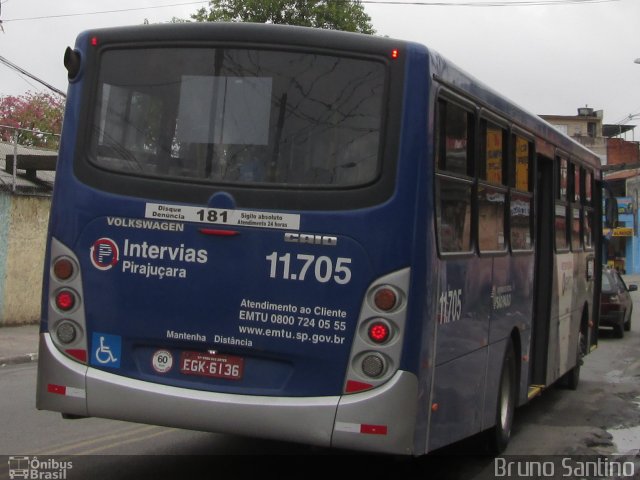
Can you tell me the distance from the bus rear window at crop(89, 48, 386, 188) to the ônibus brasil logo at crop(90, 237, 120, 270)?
0.49m

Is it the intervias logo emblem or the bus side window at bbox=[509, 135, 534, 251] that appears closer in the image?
the intervias logo emblem

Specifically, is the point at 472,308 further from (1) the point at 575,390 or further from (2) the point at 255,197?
(1) the point at 575,390

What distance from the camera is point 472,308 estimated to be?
7.21m

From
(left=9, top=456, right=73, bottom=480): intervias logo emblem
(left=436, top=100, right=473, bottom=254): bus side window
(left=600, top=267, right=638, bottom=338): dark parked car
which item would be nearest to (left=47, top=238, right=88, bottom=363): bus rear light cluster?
(left=9, top=456, right=73, bottom=480): intervias logo emblem

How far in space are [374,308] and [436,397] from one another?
90 cm

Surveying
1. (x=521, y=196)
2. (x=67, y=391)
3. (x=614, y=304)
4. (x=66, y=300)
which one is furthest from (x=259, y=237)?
(x=614, y=304)

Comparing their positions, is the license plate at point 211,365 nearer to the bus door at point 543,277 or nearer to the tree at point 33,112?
the bus door at point 543,277

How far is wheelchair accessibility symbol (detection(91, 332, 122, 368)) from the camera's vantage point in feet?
20.4

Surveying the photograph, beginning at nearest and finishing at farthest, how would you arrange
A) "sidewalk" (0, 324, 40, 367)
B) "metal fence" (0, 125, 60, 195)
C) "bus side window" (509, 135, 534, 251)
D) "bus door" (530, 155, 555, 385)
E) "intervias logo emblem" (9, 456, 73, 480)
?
"intervias logo emblem" (9, 456, 73, 480) → "bus side window" (509, 135, 534, 251) → "bus door" (530, 155, 555, 385) → "sidewalk" (0, 324, 40, 367) → "metal fence" (0, 125, 60, 195)

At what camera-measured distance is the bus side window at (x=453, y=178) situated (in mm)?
6336

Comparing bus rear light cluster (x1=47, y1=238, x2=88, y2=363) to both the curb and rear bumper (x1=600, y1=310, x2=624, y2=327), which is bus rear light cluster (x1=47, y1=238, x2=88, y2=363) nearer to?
the curb

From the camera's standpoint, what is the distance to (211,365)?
Result: 6090 millimetres

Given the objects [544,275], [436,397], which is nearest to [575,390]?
[544,275]

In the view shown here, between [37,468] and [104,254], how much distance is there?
1.92m
